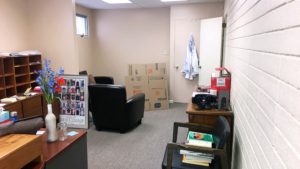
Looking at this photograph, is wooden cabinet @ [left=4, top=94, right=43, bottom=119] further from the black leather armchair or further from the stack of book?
the stack of book

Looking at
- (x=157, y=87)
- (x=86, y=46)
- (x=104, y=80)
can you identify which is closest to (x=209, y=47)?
(x=157, y=87)

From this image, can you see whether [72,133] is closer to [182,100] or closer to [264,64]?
[264,64]

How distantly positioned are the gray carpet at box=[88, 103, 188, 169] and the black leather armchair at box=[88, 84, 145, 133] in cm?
17

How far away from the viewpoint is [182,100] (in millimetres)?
6086

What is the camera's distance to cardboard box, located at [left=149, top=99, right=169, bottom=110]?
554 centimetres

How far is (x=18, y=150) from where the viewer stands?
133 centimetres

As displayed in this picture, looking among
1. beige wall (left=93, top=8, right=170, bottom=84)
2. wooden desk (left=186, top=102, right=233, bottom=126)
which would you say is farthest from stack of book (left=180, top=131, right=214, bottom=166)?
beige wall (left=93, top=8, right=170, bottom=84)

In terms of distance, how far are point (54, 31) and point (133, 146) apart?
2810mm

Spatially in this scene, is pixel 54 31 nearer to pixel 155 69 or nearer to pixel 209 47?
pixel 155 69

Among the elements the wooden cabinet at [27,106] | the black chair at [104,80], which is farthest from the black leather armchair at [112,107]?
the black chair at [104,80]

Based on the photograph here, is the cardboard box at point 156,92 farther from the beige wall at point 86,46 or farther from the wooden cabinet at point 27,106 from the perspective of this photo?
the wooden cabinet at point 27,106

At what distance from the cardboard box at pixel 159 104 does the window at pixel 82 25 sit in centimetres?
276

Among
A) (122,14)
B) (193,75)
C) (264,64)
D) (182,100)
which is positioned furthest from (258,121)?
(122,14)

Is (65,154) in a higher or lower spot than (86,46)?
lower
